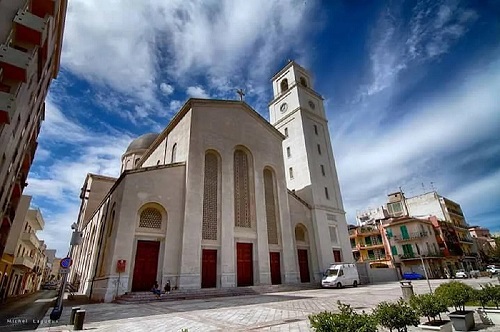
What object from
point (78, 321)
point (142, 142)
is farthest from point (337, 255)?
point (142, 142)

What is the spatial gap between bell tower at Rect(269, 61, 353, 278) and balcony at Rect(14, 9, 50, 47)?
870 inches

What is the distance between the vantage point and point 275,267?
1992cm

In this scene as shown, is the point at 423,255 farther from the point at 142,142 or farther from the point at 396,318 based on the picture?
the point at 142,142

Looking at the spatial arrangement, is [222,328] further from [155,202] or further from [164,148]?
[164,148]

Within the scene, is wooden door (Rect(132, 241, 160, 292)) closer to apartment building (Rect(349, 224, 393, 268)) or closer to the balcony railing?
apartment building (Rect(349, 224, 393, 268))

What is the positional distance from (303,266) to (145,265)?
43.7ft

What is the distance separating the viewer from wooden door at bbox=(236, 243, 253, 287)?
17938mm

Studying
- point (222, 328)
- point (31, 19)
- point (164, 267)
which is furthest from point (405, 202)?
point (31, 19)

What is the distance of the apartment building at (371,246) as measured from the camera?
3809 cm

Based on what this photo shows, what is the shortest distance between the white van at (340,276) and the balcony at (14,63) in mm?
20682

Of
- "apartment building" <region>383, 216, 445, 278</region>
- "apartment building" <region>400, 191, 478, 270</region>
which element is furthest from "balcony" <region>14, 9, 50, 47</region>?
"apartment building" <region>400, 191, 478, 270</region>

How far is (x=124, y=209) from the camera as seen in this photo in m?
15.1

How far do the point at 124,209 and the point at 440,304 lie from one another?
14942 millimetres

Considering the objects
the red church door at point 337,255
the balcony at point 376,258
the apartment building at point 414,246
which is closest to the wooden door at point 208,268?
the red church door at point 337,255
